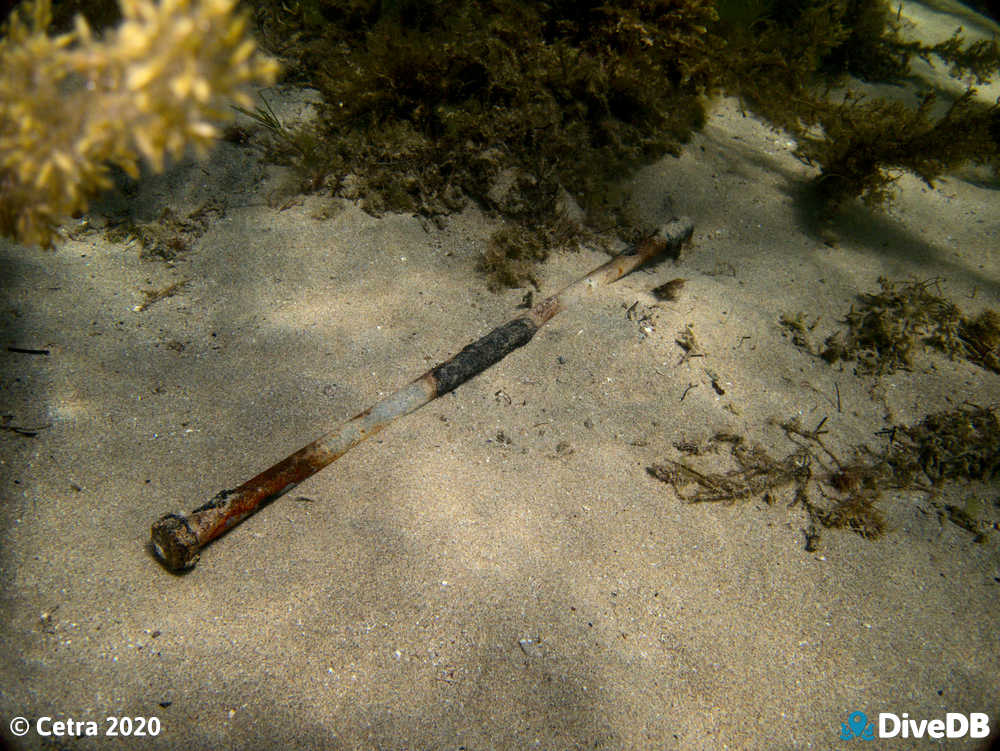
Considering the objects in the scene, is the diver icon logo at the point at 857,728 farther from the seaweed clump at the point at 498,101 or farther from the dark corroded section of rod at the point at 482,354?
the seaweed clump at the point at 498,101

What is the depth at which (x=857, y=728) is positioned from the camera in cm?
239

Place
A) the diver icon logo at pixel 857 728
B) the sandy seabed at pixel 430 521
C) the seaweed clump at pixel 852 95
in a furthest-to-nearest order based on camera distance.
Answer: the seaweed clump at pixel 852 95 → the diver icon logo at pixel 857 728 → the sandy seabed at pixel 430 521

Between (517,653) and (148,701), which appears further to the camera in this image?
(517,653)

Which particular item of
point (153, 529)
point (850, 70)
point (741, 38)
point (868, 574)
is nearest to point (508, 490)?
point (153, 529)

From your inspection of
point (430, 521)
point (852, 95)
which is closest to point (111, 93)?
point (430, 521)

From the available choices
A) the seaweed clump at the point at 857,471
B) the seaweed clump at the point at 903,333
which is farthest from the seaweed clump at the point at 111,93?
the seaweed clump at the point at 903,333

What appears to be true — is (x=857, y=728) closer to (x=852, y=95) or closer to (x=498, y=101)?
(x=498, y=101)

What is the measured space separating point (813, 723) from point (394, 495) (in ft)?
8.75

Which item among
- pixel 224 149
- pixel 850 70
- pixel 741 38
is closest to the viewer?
pixel 224 149

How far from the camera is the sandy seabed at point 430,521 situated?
7.41ft

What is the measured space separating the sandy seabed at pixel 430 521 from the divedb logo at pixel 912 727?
0.04 meters

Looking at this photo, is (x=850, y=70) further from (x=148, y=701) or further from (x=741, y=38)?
(x=148, y=701)

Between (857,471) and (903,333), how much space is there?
6.13ft

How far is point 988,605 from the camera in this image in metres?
2.86
